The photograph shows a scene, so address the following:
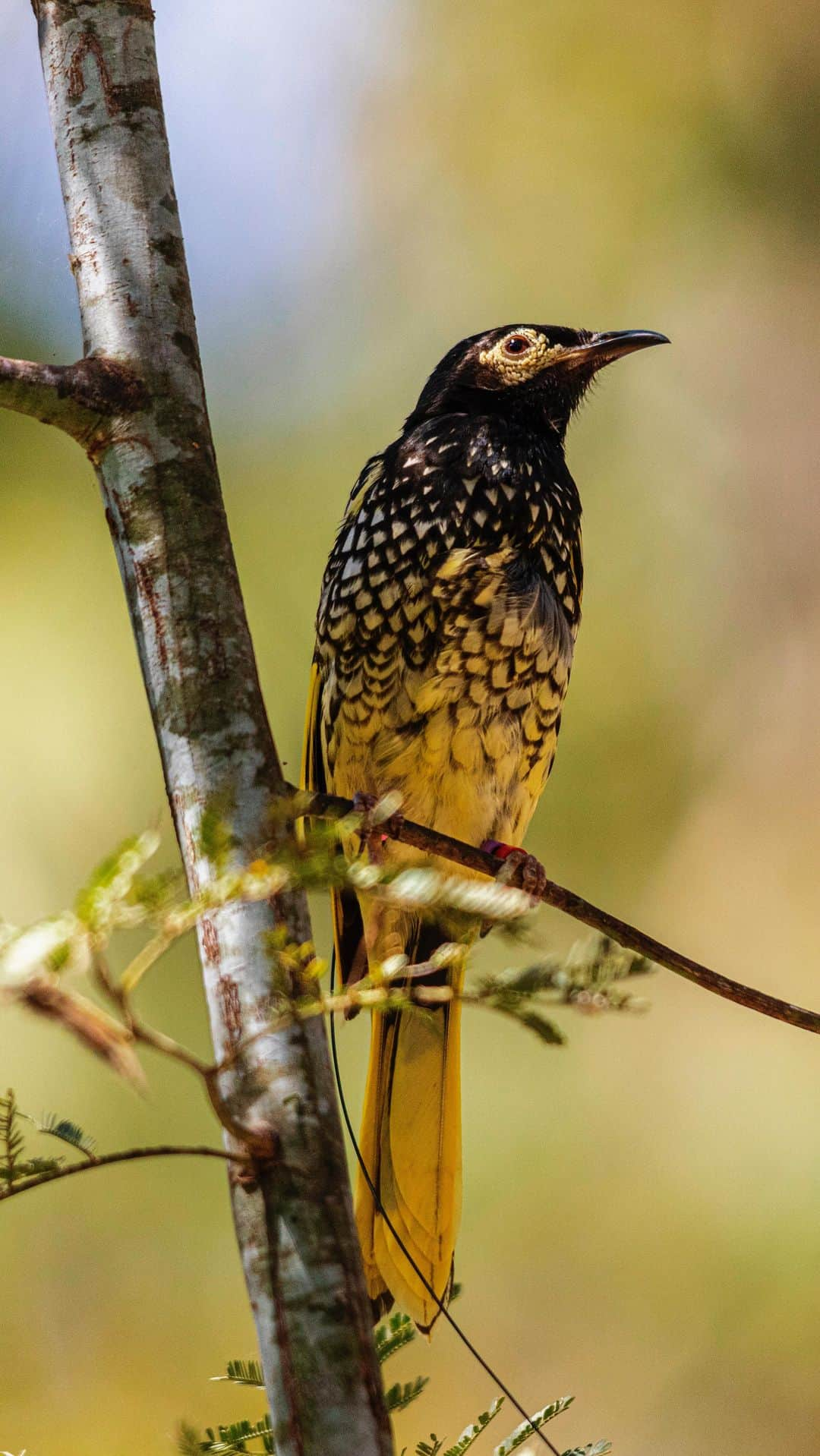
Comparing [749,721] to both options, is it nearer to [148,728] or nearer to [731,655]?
[731,655]

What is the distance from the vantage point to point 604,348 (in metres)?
4.30

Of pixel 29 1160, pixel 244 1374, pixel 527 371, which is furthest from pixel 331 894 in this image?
pixel 29 1160

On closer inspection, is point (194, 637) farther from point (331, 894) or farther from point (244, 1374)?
point (331, 894)

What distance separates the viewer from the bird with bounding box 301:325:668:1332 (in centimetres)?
354

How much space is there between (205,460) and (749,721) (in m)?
7.08

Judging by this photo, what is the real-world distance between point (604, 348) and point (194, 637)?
2.66 meters

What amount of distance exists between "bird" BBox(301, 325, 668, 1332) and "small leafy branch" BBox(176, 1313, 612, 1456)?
114 cm

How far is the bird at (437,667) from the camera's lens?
354 centimetres

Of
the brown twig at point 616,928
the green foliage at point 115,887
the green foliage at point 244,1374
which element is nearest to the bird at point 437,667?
the brown twig at point 616,928

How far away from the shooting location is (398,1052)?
3.45 meters

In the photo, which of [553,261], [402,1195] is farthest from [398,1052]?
[553,261]

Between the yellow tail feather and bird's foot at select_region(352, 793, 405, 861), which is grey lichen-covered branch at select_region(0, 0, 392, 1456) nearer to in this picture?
bird's foot at select_region(352, 793, 405, 861)

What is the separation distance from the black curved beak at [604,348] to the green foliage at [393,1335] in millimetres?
2879

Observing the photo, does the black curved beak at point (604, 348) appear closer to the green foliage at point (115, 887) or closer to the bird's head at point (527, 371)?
the bird's head at point (527, 371)
